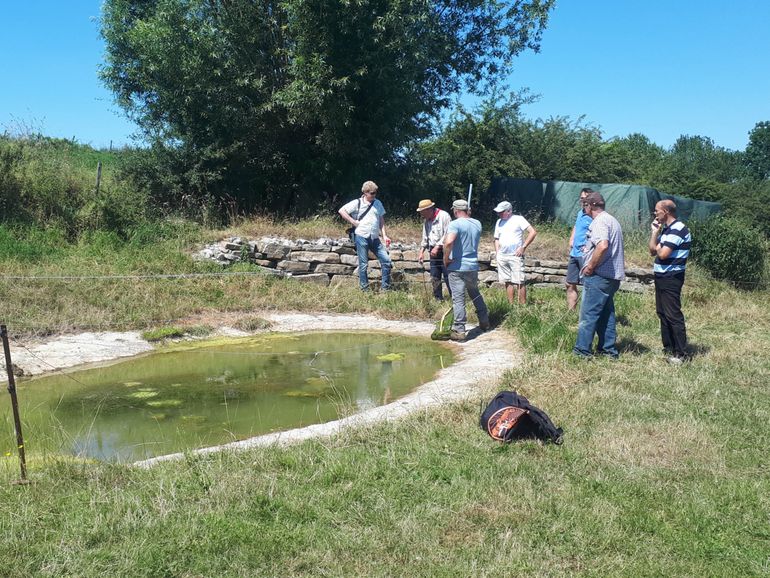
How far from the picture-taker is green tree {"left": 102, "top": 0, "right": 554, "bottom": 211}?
14.2 meters

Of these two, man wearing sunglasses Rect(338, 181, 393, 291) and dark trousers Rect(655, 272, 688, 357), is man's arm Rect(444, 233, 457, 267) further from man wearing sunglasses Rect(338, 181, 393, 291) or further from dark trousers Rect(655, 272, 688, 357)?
man wearing sunglasses Rect(338, 181, 393, 291)

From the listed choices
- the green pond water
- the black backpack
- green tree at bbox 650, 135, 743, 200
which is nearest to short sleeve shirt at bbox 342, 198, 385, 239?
the green pond water

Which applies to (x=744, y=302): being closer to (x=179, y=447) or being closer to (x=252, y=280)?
(x=252, y=280)

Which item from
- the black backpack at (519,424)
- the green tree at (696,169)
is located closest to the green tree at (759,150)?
the green tree at (696,169)

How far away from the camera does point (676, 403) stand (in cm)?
657

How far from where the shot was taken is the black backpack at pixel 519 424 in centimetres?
554

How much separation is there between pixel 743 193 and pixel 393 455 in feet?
92.3

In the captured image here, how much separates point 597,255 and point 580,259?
1.86 metres

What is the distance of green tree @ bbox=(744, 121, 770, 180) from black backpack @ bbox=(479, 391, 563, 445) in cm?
5685

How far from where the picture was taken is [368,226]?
12.2 m

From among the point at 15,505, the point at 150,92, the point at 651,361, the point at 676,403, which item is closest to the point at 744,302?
the point at 651,361

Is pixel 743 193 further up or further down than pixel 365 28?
further down

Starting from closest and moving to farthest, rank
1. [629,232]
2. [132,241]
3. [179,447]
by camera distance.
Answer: [179,447]
[132,241]
[629,232]

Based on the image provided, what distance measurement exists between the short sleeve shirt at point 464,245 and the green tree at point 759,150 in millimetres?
53276
